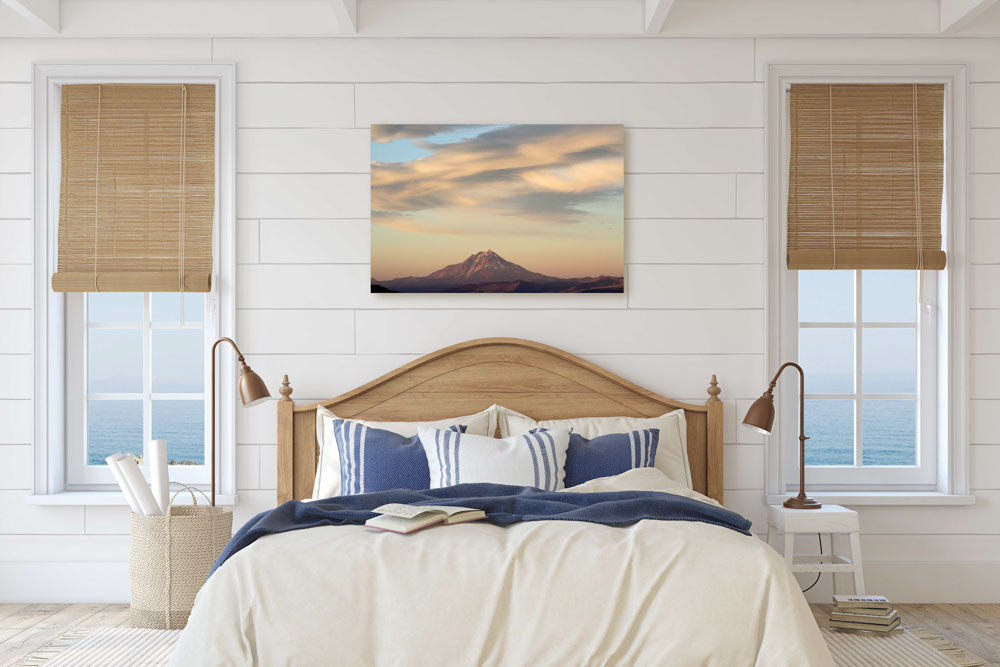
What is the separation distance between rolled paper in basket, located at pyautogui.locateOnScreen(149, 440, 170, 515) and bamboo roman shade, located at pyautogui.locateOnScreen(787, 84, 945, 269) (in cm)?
283

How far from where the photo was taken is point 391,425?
354cm

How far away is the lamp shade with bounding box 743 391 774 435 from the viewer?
3359mm

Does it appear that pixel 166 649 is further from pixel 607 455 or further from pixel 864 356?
pixel 864 356

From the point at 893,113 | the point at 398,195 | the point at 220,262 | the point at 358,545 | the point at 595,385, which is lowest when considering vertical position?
the point at 358,545

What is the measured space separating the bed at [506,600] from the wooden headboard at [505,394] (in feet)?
4.20

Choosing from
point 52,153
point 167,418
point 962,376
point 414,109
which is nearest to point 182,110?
point 52,153

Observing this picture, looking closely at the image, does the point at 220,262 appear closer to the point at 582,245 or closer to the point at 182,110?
the point at 182,110

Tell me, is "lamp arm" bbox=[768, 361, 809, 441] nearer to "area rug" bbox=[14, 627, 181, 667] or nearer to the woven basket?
the woven basket

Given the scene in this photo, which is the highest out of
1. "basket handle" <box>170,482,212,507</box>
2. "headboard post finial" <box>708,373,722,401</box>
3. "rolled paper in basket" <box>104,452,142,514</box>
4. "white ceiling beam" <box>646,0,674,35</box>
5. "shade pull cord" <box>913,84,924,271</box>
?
"white ceiling beam" <box>646,0,674,35</box>

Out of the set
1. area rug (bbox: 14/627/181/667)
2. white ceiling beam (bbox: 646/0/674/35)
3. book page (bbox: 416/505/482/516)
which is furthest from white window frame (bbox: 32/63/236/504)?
white ceiling beam (bbox: 646/0/674/35)

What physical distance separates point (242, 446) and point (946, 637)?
3.07 meters

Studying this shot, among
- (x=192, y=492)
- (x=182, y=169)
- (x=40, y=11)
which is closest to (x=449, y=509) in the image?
(x=192, y=492)

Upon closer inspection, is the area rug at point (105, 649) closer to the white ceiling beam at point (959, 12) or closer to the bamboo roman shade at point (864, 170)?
the bamboo roman shade at point (864, 170)

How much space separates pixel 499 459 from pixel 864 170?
2.17 m
